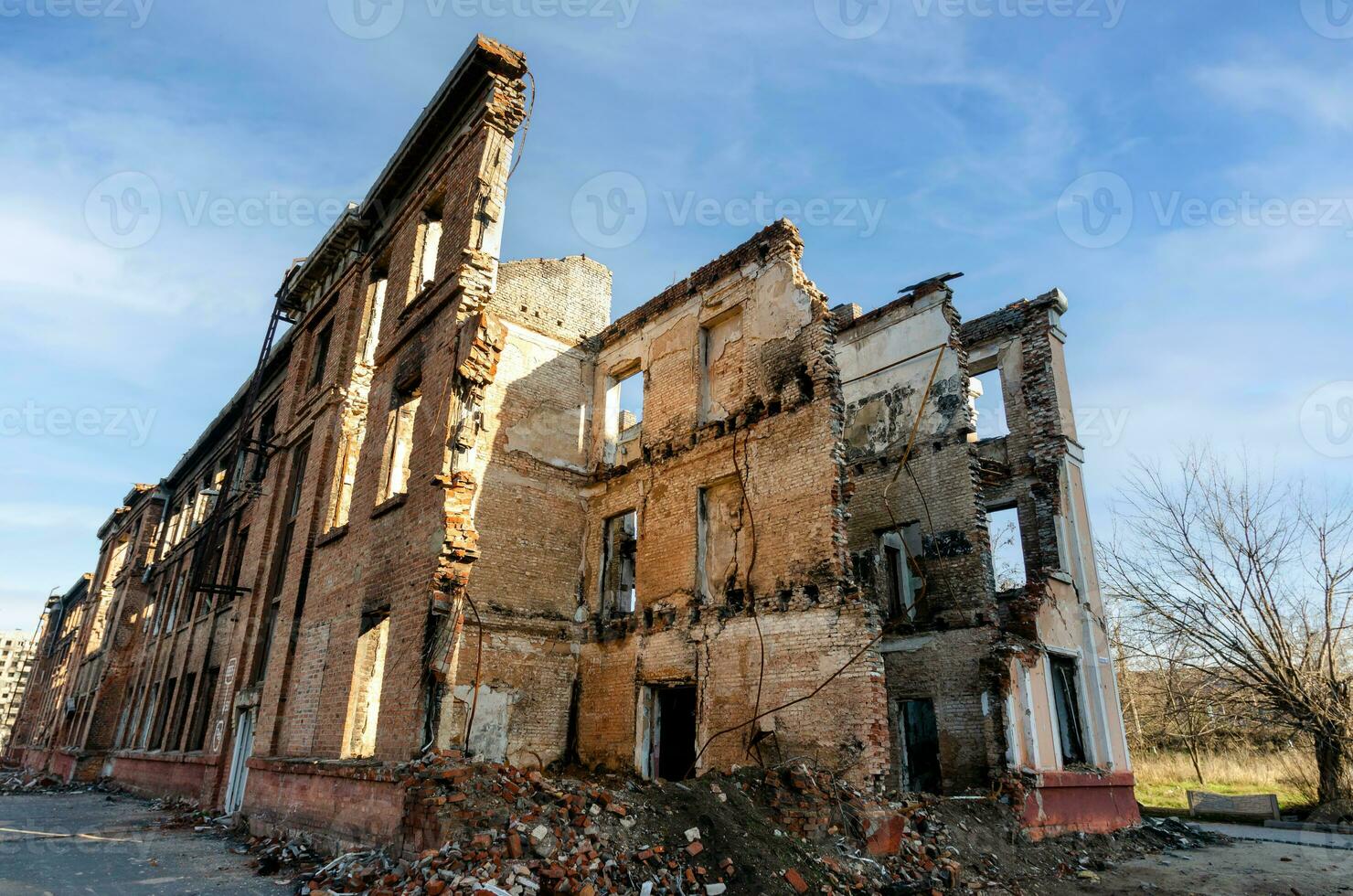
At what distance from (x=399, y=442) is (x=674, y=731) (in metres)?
6.31

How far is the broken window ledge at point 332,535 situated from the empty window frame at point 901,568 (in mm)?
8800

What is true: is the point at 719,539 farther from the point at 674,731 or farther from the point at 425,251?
the point at 425,251

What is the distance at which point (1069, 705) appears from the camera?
40.7ft

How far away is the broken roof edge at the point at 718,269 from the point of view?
12.4 meters

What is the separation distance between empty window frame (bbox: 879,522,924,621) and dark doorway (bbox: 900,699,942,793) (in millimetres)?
1450

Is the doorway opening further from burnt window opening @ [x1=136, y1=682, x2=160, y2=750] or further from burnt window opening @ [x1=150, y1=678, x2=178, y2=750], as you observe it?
burnt window opening @ [x1=136, y1=682, x2=160, y2=750]

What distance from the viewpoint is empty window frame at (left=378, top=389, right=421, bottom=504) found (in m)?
11.9

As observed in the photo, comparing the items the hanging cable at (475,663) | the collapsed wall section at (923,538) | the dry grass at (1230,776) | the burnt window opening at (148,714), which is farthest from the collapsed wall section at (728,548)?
the burnt window opening at (148,714)

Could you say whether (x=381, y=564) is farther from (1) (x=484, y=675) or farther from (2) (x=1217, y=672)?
(2) (x=1217, y=672)

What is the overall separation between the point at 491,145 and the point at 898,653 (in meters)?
10.4

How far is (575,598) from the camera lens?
13664 millimetres

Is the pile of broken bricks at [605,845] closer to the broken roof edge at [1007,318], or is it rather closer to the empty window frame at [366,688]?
the empty window frame at [366,688]

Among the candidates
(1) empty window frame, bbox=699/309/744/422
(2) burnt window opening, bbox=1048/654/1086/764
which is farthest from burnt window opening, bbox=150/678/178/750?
(2) burnt window opening, bbox=1048/654/1086/764

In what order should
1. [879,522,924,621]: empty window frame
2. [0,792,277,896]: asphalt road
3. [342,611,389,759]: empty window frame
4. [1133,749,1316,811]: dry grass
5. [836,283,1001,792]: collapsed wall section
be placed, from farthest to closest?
1. [1133,749,1316,811]: dry grass
2. [879,522,924,621]: empty window frame
3. [836,283,1001,792]: collapsed wall section
4. [342,611,389,759]: empty window frame
5. [0,792,277,896]: asphalt road
